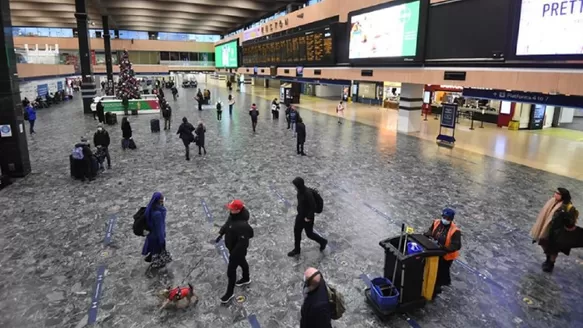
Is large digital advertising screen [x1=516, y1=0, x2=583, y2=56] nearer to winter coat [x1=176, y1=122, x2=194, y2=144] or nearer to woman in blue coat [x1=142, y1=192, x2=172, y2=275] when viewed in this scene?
woman in blue coat [x1=142, y1=192, x2=172, y2=275]

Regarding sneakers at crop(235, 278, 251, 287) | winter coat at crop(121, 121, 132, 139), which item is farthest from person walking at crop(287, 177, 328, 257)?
winter coat at crop(121, 121, 132, 139)

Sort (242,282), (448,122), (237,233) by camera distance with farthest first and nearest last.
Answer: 1. (448,122)
2. (242,282)
3. (237,233)

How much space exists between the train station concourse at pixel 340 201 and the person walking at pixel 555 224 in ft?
0.08

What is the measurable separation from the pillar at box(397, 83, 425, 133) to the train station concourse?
0.44 ft

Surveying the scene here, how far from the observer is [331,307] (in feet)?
12.9

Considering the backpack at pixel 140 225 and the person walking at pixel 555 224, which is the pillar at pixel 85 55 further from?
the person walking at pixel 555 224

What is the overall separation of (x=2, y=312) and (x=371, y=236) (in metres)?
6.59

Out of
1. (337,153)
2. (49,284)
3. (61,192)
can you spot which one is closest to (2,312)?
(49,284)

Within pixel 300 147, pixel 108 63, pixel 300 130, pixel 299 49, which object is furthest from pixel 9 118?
pixel 108 63

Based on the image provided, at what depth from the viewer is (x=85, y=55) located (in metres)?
26.9

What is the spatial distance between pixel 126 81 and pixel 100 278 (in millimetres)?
25255

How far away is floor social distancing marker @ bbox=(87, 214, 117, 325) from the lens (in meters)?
5.12

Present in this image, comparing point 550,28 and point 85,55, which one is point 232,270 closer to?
point 550,28

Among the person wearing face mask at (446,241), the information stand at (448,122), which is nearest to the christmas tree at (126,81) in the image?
the information stand at (448,122)
